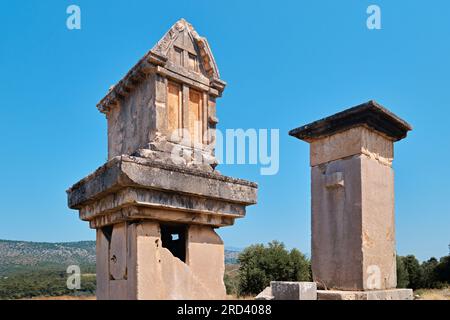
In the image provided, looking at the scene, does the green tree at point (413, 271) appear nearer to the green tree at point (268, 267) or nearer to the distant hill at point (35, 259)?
the green tree at point (268, 267)

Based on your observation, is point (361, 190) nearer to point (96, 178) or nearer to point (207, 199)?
point (207, 199)

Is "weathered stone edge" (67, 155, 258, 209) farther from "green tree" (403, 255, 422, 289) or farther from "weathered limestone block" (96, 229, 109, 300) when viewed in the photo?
"green tree" (403, 255, 422, 289)

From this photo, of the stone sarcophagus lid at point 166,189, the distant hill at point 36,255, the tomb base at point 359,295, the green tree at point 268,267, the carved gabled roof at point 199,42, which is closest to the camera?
the stone sarcophagus lid at point 166,189

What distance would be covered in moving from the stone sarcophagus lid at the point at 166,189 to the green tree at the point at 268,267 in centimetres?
2419

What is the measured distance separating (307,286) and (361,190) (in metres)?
1.31

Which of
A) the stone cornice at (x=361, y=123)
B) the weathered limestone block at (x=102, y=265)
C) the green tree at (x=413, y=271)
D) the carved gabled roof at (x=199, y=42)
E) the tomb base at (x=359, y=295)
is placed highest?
the carved gabled roof at (x=199, y=42)

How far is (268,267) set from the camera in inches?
1056

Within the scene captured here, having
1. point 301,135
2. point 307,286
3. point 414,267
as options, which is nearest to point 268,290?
point 307,286

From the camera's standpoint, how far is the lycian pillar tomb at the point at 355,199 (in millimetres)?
4656

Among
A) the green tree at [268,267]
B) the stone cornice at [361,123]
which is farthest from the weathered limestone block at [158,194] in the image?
the green tree at [268,267]

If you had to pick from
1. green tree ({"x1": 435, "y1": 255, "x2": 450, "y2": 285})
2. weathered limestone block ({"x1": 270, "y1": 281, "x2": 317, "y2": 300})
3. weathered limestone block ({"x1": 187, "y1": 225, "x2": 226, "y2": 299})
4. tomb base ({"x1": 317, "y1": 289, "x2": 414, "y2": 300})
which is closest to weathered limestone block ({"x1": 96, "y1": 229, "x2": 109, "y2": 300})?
weathered limestone block ({"x1": 187, "y1": 225, "x2": 226, "y2": 299})

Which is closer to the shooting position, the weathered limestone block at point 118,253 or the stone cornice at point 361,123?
the weathered limestone block at point 118,253

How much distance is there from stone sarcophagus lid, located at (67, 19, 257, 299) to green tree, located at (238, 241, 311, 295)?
24.2 meters

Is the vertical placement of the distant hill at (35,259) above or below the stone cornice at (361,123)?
below
